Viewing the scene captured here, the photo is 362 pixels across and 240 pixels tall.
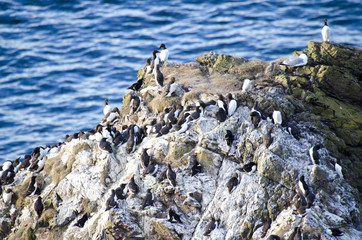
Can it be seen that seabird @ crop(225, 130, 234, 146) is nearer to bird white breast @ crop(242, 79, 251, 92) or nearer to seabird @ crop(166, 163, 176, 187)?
seabird @ crop(166, 163, 176, 187)

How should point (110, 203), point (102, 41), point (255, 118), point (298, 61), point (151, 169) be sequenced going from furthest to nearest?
point (102, 41)
point (298, 61)
point (255, 118)
point (151, 169)
point (110, 203)

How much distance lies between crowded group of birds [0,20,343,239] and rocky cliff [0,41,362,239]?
0.17ft

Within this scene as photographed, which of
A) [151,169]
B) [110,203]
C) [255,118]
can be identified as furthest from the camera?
[255,118]

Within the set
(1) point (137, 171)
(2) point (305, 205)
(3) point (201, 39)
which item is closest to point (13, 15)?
(3) point (201, 39)

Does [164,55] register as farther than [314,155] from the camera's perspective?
Yes

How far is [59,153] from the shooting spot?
17.1 metres

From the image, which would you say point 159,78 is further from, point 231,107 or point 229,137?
point 229,137

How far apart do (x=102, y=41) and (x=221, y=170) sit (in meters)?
27.5

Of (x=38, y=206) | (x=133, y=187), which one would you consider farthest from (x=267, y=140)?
(x=38, y=206)

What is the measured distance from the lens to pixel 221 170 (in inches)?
575

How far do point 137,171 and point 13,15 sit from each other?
3224 cm

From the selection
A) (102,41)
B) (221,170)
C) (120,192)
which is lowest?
(102,41)

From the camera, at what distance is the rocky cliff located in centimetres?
1357

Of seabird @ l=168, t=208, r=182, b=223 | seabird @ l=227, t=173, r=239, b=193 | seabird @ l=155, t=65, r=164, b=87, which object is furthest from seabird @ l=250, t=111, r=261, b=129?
seabird @ l=155, t=65, r=164, b=87
